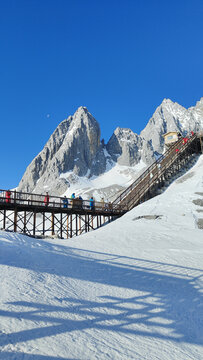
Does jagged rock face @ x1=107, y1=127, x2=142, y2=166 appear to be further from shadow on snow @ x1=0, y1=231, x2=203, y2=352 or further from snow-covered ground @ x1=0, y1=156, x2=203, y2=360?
shadow on snow @ x1=0, y1=231, x2=203, y2=352

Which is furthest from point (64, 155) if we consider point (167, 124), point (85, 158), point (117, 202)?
point (117, 202)

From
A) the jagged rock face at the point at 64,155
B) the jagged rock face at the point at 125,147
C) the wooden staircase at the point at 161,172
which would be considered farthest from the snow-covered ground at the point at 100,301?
the jagged rock face at the point at 125,147

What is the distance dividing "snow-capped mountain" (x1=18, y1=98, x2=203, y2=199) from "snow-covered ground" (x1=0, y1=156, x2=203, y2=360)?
9009 cm

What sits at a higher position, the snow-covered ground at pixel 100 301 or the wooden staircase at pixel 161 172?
the wooden staircase at pixel 161 172

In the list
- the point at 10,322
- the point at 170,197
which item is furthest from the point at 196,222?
the point at 10,322

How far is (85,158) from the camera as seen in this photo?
451ft

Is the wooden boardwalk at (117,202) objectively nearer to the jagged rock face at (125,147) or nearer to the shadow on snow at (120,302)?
the shadow on snow at (120,302)

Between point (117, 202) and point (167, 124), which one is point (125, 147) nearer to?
point (167, 124)

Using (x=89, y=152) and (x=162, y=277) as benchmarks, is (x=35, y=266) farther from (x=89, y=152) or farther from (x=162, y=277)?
(x=89, y=152)

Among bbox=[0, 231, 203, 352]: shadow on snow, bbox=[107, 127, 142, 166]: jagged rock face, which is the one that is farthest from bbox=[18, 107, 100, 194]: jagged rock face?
bbox=[0, 231, 203, 352]: shadow on snow

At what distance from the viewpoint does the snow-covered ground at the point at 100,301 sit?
11.9ft

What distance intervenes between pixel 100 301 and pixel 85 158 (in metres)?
133

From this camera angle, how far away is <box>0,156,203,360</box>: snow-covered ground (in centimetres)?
364

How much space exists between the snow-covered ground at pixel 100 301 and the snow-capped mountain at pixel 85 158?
9009 cm
